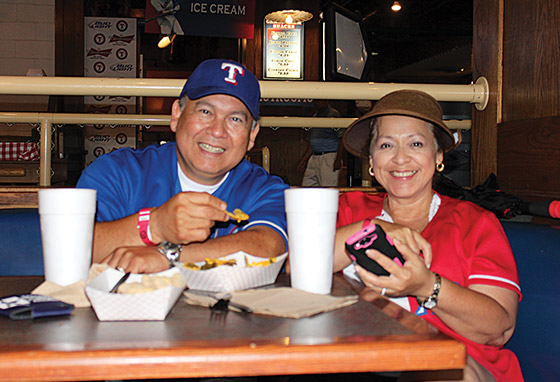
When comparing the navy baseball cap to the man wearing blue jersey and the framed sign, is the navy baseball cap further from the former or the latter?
the framed sign

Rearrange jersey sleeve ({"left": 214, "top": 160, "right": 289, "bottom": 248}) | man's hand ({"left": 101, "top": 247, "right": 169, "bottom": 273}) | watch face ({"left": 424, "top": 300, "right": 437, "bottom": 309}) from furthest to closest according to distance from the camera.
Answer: jersey sleeve ({"left": 214, "top": 160, "right": 289, "bottom": 248}) < watch face ({"left": 424, "top": 300, "right": 437, "bottom": 309}) < man's hand ({"left": 101, "top": 247, "right": 169, "bottom": 273})

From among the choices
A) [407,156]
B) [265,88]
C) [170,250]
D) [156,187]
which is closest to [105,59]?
[265,88]

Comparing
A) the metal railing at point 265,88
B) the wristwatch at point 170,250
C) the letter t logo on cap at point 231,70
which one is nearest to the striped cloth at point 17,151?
the metal railing at point 265,88

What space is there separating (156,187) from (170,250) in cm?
44

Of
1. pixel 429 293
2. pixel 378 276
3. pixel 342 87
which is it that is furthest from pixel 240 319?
pixel 342 87

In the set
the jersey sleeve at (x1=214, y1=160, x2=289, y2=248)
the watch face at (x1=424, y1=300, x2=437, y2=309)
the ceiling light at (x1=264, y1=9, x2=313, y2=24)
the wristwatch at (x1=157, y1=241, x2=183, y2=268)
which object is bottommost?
the watch face at (x1=424, y1=300, x2=437, y2=309)

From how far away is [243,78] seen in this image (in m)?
1.67

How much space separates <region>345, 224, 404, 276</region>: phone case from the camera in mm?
1086

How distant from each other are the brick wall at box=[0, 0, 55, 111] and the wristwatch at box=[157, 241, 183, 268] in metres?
6.28

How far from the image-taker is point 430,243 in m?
1.62

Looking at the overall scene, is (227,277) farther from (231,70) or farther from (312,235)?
Answer: (231,70)

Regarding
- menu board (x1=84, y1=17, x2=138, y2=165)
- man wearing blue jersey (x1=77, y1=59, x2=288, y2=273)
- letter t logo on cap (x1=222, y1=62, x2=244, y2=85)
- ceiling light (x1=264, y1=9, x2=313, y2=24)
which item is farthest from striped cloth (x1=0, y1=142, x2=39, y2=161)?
letter t logo on cap (x1=222, y1=62, x2=244, y2=85)

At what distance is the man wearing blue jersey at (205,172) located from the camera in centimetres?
146

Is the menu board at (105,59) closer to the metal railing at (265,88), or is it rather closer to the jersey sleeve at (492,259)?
the metal railing at (265,88)
